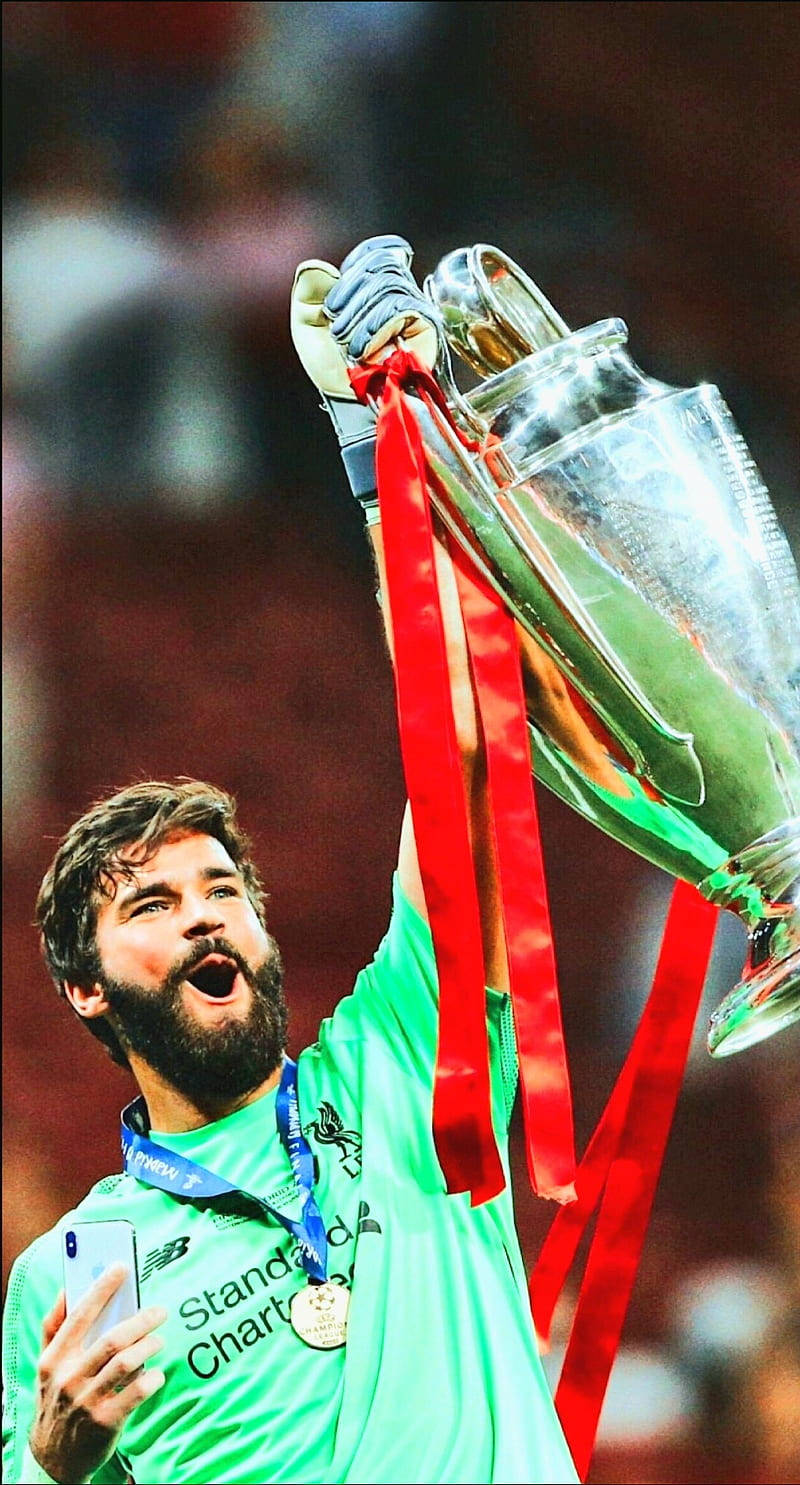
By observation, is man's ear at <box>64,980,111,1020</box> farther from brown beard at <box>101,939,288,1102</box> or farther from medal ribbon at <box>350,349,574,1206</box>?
medal ribbon at <box>350,349,574,1206</box>

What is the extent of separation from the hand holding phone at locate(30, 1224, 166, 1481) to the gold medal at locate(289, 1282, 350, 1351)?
10 centimetres

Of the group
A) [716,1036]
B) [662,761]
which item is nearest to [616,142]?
[662,761]

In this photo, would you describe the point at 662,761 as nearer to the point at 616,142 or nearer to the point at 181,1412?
the point at 181,1412

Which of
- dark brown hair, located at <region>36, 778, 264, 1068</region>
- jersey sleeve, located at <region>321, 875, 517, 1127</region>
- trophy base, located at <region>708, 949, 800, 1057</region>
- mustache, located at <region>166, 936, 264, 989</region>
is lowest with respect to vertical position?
trophy base, located at <region>708, 949, 800, 1057</region>

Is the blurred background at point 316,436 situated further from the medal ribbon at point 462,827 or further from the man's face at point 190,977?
the medal ribbon at point 462,827

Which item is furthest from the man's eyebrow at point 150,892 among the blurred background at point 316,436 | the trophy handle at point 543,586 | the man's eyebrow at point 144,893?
the trophy handle at point 543,586

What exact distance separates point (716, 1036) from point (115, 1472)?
514mm

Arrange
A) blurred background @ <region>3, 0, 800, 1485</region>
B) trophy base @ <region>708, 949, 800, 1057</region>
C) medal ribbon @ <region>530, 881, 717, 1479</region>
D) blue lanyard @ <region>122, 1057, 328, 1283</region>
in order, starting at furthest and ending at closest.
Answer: blurred background @ <region>3, 0, 800, 1485</region>, medal ribbon @ <region>530, 881, 717, 1479</region>, blue lanyard @ <region>122, 1057, 328, 1283</region>, trophy base @ <region>708, 949, 800, 1057</region>

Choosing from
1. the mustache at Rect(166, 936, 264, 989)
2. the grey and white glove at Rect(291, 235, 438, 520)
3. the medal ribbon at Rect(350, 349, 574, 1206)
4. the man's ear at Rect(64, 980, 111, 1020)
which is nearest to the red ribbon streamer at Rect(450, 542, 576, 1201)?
the medal ribbon at Rect(350, 349, 574, 1206)

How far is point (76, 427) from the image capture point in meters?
1.66

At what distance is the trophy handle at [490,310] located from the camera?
4.33 ft

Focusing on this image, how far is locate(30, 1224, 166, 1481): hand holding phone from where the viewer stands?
123cm

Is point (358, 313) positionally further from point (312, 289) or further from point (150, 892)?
point (150, 892)

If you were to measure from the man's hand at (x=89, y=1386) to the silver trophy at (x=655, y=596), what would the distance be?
448 millimetres
